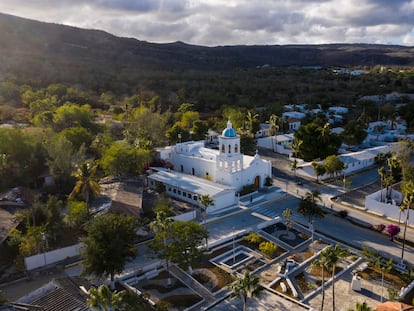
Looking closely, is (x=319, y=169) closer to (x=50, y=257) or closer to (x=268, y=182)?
(x=268, y=182)

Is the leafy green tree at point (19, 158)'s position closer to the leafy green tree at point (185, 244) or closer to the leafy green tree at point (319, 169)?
the leafy green tree at point (185, 244)

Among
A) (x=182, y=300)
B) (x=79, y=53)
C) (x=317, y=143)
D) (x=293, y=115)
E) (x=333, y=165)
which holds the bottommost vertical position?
(x=182, y=300)

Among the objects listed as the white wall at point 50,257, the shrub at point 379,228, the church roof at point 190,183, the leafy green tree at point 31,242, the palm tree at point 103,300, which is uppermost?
the palm tree at point 103,300

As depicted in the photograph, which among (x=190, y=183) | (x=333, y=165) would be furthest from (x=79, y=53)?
(x=333, y=165)

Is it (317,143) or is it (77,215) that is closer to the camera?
(77,215)

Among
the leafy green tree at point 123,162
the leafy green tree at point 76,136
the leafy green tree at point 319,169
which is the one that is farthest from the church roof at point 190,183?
the leafy green tree at point 319,169

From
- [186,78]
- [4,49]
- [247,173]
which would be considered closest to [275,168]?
[247,173]

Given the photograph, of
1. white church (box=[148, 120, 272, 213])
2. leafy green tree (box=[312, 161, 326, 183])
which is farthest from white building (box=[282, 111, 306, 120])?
white church (box=[148, 120, 272, 213])
